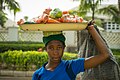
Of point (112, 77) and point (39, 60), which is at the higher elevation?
point (112, 77)

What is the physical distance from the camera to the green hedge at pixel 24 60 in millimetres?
10539

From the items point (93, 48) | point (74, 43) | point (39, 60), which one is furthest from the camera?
point (74, 43)

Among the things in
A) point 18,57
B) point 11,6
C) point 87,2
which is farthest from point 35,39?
point 18,57

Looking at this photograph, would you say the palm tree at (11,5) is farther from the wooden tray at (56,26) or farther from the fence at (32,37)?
the wooden tray at (56,26)

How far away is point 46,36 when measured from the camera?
95.7 inches

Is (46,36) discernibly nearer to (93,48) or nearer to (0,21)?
(93,48)

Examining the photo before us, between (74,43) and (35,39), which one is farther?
(35,39)

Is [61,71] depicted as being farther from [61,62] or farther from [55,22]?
[55,22]

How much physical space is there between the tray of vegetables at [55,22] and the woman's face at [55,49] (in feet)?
0.36

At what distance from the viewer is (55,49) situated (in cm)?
237

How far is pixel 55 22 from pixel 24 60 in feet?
28.3

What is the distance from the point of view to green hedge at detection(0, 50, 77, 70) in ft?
34.6

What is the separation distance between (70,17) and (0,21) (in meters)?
17.9

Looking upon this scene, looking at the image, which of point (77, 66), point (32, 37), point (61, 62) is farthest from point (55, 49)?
point (32, 37)
